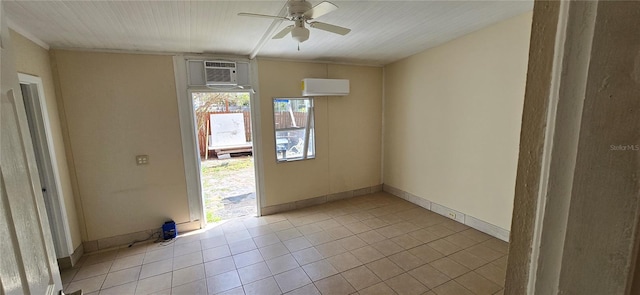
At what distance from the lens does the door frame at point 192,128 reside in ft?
10.9

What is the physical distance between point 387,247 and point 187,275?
2161 mm

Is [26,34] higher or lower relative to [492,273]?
higher

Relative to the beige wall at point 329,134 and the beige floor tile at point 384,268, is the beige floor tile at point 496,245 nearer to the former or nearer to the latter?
the beige floor tile at point 384,268

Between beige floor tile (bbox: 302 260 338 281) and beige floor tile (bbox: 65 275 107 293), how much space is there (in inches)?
77.7

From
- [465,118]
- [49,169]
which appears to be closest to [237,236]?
[49,169]

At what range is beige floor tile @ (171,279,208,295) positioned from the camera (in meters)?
2.39

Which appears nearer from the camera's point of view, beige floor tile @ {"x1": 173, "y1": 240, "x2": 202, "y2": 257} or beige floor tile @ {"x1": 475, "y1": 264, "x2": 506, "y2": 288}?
beige floor tile @ {"x1": 475, "y1": 264, "x2": 506, "y2": 288}

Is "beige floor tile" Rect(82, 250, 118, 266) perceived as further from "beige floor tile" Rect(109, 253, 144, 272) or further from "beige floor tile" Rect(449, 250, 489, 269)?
"beige floor tile" Rect(449, 250, 489, 269)

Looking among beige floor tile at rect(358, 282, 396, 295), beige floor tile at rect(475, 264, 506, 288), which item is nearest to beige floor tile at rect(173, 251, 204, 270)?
beige floor tile at rect(358, 282, 396, 295)

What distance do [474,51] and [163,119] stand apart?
152 inches

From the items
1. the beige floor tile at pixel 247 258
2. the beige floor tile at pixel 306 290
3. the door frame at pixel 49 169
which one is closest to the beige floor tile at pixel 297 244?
the beige floor tile at pixel 247 258

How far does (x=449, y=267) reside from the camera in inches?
104

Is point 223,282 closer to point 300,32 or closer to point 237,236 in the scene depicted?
point 237,236

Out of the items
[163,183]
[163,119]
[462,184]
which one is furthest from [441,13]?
[163,183]
